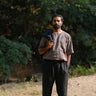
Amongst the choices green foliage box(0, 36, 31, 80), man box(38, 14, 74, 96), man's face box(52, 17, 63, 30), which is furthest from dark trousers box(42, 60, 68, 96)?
green foliage box(0, 36, 31, 80)

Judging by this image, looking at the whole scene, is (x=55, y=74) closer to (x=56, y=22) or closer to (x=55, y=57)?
(x=55, y=57)

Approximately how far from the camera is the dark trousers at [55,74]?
9.44 ft

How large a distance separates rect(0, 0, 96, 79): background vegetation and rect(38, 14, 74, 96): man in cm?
556

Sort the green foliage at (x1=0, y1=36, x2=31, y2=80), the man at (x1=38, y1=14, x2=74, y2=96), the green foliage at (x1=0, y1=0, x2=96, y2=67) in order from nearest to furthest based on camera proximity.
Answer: the man at (x1=38, y1=14, x2=74, y2=96), the green foliage at (x1=0, y1=36, x2=31, y2=80), the green foliage at (x1=0, y1=0, x2=96, y2=67)

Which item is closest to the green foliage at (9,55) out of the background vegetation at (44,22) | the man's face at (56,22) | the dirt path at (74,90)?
the background vegetation at (44,22)

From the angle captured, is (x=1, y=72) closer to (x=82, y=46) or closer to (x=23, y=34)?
(x=23, y=34)

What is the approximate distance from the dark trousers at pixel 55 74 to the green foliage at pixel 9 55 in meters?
4.82

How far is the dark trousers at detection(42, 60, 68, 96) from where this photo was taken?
9.44ft

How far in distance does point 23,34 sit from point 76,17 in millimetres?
2923

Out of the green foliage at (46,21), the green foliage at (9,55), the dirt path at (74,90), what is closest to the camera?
the dirt path at (74,90)

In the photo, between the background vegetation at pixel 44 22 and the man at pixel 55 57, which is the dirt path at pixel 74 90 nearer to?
the man at pixel 55 57

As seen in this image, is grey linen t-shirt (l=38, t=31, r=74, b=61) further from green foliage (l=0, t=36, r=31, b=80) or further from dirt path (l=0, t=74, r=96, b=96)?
green foliage (l=0, t=36, r=31, b=80)

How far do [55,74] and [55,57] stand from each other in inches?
10.1

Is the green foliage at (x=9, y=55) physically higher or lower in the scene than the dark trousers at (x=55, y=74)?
lower
